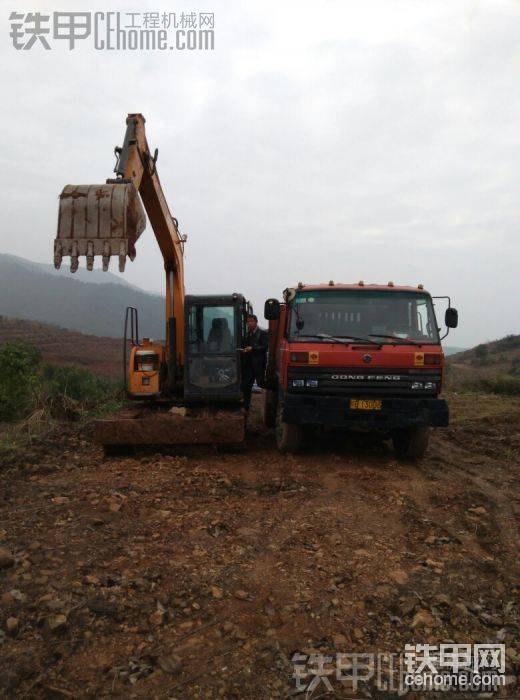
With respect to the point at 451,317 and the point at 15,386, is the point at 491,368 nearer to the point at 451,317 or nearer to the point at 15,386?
the point at 451,317

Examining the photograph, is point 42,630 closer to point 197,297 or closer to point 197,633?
point 197,633

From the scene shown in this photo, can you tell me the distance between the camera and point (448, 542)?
14.7ft

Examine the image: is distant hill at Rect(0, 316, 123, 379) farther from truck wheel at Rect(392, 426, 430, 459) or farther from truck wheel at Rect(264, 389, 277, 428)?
truck wheel at Rect(392, 426, 430, 459)

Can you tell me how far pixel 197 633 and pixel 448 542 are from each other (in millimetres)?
2329

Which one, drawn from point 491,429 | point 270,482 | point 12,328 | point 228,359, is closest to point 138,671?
point 270,482

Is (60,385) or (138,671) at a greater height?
(60,385)

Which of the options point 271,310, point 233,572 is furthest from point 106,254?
point 233,572

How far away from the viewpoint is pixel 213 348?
783 centimetres

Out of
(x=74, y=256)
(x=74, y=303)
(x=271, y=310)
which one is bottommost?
(x=271, y=310)

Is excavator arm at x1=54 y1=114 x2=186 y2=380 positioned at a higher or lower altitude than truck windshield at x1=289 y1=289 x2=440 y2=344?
higher

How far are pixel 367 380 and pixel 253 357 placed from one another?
2374 millimetres

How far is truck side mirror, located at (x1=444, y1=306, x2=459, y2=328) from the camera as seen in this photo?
23.4 feet

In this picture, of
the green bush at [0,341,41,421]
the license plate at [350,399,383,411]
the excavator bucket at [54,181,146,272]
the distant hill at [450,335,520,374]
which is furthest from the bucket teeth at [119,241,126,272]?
the distant hill at [450,335,520,374]

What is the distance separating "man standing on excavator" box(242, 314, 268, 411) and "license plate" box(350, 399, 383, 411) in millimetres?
2178
